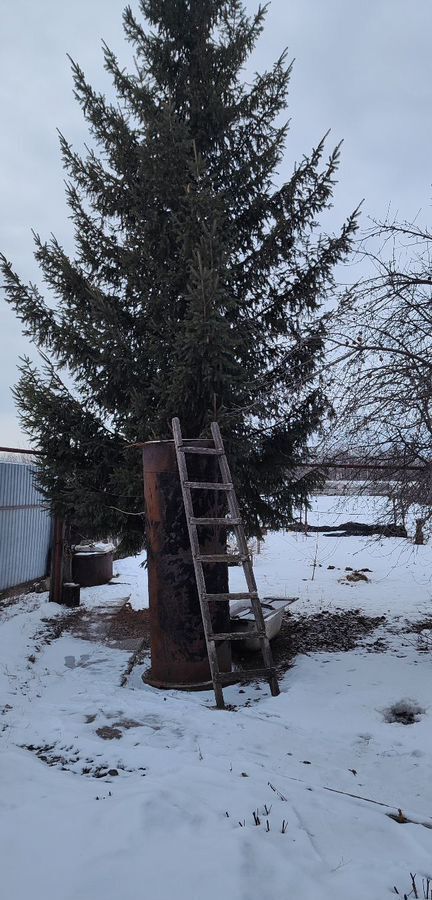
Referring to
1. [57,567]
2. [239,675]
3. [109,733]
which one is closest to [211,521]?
[239,675]

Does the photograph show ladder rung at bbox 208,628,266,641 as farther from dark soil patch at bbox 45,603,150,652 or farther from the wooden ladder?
dark soil patch at bbox 45,603,150,652

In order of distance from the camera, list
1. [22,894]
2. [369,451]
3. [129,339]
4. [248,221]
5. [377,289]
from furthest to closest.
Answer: [248,221] → [129,339] → [369,451] → [377,289] → [22,894]

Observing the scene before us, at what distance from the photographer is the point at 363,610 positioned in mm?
8219

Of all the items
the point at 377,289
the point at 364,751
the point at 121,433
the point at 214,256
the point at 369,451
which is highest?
the point at 214,256

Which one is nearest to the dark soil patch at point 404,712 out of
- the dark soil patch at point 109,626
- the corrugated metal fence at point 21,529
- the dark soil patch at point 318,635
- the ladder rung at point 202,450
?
the dark soil patch at point 318,635

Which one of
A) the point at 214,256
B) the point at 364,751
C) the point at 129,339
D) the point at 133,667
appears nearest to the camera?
the point at 364,751

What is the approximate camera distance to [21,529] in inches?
356

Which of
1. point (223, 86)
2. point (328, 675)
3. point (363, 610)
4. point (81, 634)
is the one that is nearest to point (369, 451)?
point (328, 675)

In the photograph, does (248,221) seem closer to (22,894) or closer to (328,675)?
(328,675)

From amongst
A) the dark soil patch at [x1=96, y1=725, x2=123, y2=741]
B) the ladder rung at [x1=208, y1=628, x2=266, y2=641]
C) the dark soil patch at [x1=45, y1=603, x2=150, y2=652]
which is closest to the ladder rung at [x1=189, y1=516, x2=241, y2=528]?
the ladder rung at [x1=208, y1=628, x2=266, y2=641]

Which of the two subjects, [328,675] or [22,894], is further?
[328,675]

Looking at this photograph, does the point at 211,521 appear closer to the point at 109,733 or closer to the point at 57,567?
the point at 109,733

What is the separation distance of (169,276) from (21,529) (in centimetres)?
459

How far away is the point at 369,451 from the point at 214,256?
271 centimetres
